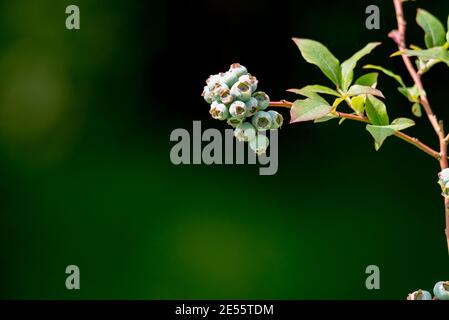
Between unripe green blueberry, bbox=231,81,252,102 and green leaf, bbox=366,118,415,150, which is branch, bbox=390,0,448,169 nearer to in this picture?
green leaf, bbox=366,118,415,150

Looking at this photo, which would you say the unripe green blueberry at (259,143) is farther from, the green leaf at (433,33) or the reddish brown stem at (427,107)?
the green leaf at (433,33)

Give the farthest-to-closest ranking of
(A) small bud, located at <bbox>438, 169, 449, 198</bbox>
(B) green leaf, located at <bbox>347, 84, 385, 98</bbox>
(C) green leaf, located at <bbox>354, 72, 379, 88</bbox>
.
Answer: (C) green leaf, located at <bbox>354, 72, 379, 88</bbox> → (B) green leaf, located at <bbox>347, 84, 385, 98</bbox> → (A) small bud, located at <bbox>438, 169, 449, 198</bbox>

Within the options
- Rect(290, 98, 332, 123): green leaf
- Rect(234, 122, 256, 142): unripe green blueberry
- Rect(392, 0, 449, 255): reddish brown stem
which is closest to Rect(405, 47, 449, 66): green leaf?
Rect(392, 0, 449, 255): reddish brown stem

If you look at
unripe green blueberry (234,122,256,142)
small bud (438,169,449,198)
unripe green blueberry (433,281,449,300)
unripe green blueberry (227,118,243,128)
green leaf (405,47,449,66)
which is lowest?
unripe green blueberry (433,281,449,300)

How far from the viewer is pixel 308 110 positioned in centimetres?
92

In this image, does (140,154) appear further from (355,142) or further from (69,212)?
(355,142)

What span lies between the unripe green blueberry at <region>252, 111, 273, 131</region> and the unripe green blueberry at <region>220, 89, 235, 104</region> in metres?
0.04

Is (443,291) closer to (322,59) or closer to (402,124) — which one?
(402,124)

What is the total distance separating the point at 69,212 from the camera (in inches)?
111

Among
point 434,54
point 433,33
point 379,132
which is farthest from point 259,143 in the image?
point 433,33

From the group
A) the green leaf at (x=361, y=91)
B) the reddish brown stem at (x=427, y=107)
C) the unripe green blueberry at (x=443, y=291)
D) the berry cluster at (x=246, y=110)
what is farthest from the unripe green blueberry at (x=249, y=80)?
the unripe green blueberry at (x=443, y=291)

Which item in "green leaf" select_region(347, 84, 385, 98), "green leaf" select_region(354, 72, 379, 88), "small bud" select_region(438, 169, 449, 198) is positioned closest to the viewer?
"small bud" select_region(438, 169, 449, 198)

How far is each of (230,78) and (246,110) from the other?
0.06 meters

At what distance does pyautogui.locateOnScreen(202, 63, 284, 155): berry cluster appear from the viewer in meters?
0.92
